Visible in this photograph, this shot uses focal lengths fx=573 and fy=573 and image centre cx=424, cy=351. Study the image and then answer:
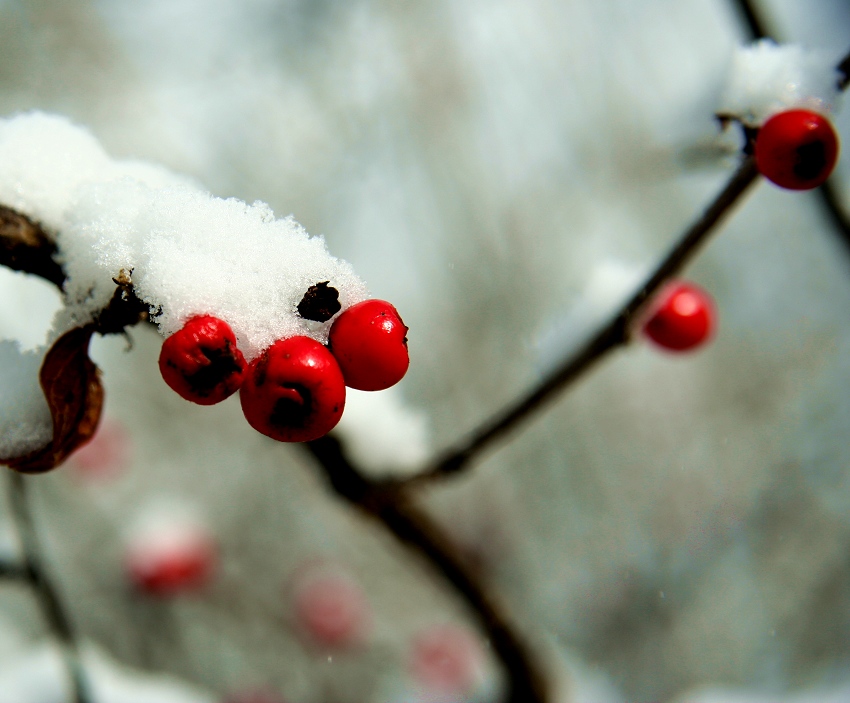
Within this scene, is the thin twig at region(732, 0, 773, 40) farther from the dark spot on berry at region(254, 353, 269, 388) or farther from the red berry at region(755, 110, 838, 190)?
the dark spot on berry at region(254, 353, 269, 388)

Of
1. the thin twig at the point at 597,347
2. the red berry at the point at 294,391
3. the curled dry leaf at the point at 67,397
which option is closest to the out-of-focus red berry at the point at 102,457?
the thin twig at the point at 597,347

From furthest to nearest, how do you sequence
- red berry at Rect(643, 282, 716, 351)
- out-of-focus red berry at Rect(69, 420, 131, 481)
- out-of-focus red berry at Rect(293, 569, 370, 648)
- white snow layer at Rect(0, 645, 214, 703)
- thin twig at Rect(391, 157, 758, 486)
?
out-of-focus red berry at Rect(293, 569, 370, 648)
out-of-focus red berry at Rect(69, 420, 131, 481)
white snow layer at Rect(0, 645, 214, 703)
red berry at Rect(643, 282, 716, 351)
thin twig at Rect(391, 157, 758, 486)

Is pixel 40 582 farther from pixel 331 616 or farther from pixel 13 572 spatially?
pixel 331 616

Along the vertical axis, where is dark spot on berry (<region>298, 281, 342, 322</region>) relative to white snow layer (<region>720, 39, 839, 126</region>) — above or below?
below

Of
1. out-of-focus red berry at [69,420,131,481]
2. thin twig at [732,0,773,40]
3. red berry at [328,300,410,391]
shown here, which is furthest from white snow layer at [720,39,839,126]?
out-of-focus red berry at [69,420,131,481]

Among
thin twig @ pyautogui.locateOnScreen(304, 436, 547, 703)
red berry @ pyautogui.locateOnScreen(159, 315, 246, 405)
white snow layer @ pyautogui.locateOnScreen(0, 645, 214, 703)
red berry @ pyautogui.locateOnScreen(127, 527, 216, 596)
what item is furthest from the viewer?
red berry @ pyautogui.locateOnScreen(127, 527, 216, 596)
